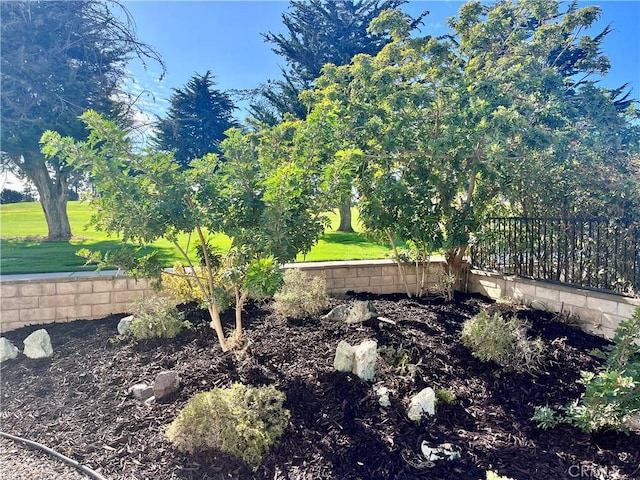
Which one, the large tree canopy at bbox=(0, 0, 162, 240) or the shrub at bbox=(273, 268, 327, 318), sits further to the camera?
the large tree canopy at bbox=(0, 0, 162, 240)

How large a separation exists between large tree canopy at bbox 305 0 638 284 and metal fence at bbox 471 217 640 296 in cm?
40

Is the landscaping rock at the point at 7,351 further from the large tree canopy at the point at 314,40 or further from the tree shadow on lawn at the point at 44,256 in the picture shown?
the large tree canopy at the point at 314,40

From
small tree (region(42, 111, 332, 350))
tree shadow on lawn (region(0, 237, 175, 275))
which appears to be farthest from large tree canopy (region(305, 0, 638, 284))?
tree shadow on lawn (region(0, 237, 175, 275))

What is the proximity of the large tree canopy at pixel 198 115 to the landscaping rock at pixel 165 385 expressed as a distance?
55.4 ft

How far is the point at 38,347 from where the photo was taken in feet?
12.8

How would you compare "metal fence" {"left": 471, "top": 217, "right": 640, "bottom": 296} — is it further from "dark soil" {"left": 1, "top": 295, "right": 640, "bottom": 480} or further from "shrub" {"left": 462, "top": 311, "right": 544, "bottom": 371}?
"shrub" {"left": 462, "top": 311, "right": 544, "bottom": 371}

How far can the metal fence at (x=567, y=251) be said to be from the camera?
434 centimetres

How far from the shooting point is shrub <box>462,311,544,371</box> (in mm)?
3488

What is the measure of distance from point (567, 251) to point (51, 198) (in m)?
11.1

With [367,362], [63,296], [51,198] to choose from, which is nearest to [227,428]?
[367,362]

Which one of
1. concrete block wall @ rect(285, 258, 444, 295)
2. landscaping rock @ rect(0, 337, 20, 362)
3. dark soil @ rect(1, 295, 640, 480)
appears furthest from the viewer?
concrete block wall @ rect(285, 258, 444, 295)

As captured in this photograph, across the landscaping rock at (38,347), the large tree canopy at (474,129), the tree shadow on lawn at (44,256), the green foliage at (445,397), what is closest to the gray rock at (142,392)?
the landscaping rock at (38,347)

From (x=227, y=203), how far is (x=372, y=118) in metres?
2.25

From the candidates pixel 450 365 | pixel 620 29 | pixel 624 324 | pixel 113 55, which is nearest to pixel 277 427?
pixel 450 365
